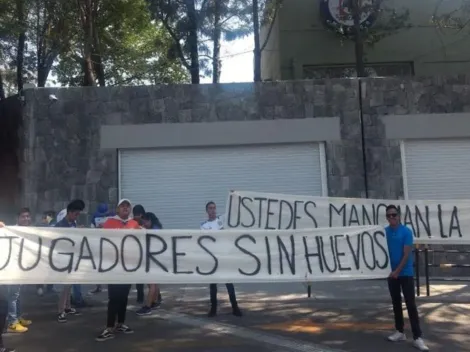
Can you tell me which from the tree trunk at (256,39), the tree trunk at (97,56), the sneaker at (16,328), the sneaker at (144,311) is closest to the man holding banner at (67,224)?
the sneaker at (16,328)

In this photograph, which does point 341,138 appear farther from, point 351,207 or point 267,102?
point 351,207

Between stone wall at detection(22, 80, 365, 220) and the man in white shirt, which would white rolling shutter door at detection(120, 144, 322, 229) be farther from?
the man in white shirt

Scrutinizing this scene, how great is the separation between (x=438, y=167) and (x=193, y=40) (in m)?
9.06

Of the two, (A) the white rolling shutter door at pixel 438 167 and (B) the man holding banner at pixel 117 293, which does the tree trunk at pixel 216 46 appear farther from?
(B) the man holding banner at pixel 117 293

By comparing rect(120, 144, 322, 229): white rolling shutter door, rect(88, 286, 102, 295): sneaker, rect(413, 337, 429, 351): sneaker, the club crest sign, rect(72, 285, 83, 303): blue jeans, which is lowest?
rect(413, 337, 429, 351): sneaker

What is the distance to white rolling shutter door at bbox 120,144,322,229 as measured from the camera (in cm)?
1350

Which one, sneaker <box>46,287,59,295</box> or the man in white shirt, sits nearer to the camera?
the man in white shirt

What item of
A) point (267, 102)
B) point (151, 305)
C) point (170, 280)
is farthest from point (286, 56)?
point (170, 280)

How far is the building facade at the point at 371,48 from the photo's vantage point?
1963cm

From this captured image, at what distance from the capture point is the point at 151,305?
29.0 feet

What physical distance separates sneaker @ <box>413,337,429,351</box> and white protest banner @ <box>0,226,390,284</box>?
932 mm

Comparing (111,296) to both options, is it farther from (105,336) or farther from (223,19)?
(223,19)

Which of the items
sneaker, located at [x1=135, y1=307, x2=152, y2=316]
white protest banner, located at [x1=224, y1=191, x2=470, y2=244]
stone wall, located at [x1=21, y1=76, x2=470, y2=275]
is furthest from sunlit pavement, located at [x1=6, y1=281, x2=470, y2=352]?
stone wall, located at [x1=21, y1=76, x2=470, y2=275]

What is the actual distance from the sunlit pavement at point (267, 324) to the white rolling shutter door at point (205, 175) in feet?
11.1
